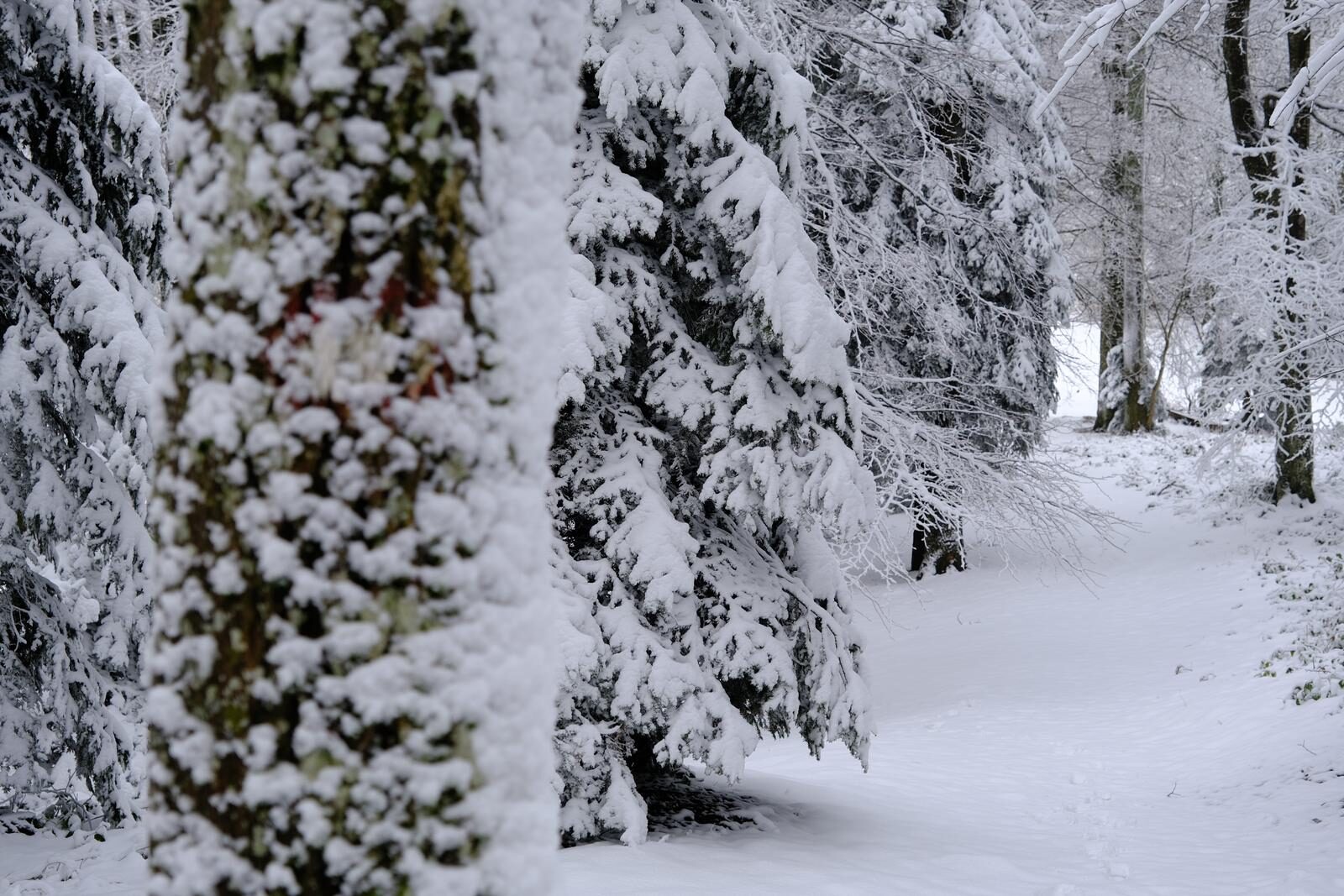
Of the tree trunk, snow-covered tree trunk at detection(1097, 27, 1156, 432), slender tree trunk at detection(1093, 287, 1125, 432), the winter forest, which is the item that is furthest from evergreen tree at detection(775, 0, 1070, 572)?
slender tree trunk at detection(1093, 287, 1125, 432)

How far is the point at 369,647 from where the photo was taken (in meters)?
Answer: 1.38

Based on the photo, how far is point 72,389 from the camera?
17.2 feet

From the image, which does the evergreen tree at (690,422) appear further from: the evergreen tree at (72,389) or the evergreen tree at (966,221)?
the evergreen tree at (966,221)

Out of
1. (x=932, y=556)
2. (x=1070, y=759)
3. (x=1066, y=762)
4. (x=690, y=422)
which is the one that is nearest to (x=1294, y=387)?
(x=932, y=556)

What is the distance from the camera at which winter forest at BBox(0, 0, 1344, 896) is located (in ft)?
4.52

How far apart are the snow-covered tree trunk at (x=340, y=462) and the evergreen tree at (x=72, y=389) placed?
13.7 feet

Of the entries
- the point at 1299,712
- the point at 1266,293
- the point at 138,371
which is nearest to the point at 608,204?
the point at 138,371

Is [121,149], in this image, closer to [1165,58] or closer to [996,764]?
[996,764]

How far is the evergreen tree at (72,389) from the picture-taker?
16.8ft

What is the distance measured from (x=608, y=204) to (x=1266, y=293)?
1160 cm

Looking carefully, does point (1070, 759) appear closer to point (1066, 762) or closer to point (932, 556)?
point (1066, 762)

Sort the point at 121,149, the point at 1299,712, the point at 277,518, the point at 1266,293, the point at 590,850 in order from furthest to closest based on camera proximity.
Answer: the point at 1266,293
the point at 1299,712
the point at 121,149
the point at 590,850
the point at 277,518

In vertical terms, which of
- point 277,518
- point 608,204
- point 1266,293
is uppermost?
point 1266,293

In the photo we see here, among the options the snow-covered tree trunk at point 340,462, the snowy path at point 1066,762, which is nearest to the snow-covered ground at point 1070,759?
the snowy path at point 1066,762
